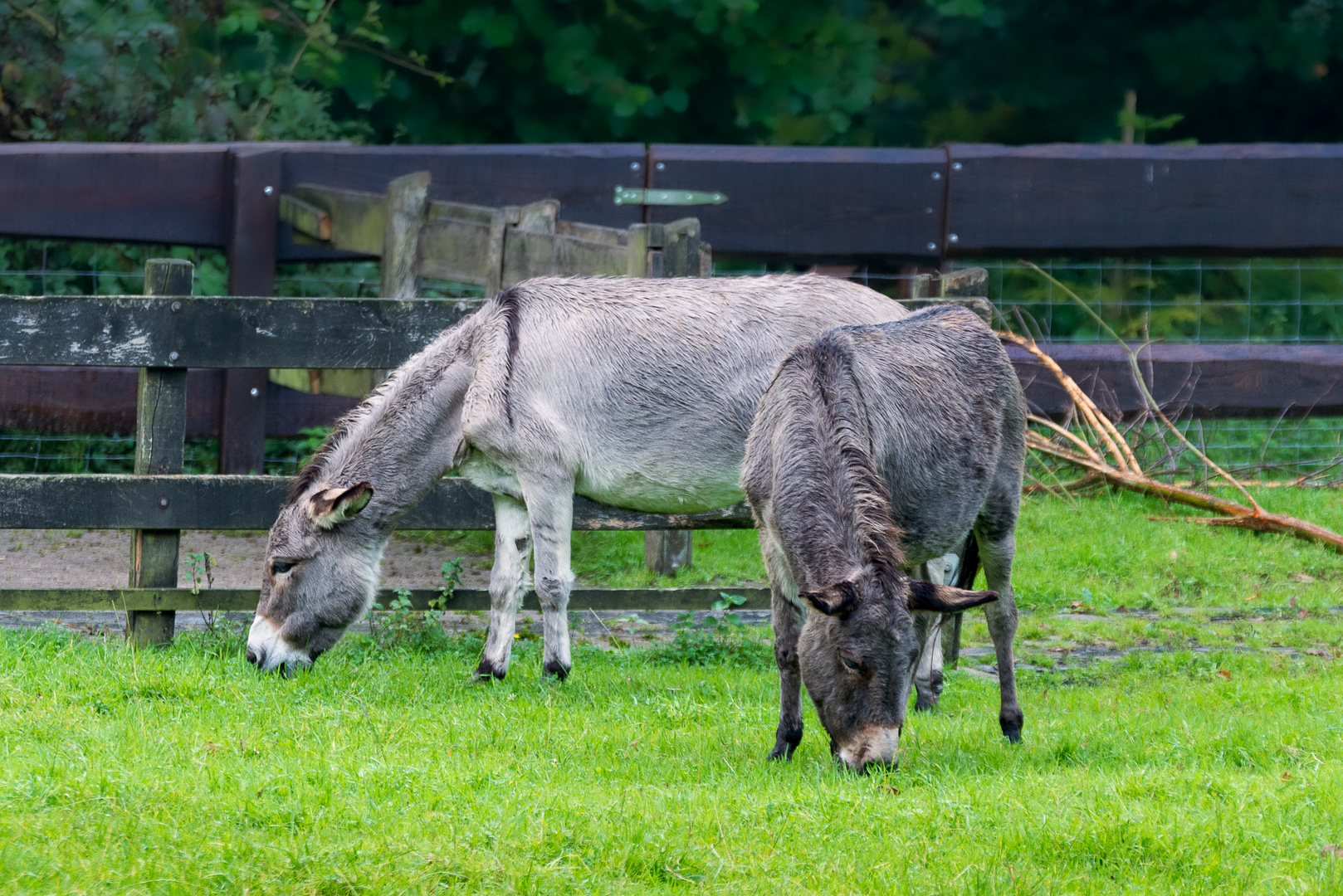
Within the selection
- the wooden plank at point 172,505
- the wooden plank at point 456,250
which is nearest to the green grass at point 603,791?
the wooden plank at point 172,505

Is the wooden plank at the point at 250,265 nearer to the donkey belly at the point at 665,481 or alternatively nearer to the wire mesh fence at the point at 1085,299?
the wire mesh fence at the point at 1085,299

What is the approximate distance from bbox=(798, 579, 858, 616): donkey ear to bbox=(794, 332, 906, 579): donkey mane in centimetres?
17

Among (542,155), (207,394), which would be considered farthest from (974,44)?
(207,394)

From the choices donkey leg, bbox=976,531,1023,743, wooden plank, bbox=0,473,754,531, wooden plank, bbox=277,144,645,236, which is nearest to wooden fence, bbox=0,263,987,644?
wooden plank, bbox=0,473,754,531

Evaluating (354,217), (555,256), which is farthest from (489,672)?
(354,217)

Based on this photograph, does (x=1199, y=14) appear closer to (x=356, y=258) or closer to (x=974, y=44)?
(x=974, y=44)

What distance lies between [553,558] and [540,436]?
0.54 m

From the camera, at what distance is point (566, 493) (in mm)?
6055

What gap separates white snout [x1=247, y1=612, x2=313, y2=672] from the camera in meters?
6.00

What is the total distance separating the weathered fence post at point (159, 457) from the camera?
6.44 m

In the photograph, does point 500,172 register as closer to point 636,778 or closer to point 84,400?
point 84,400

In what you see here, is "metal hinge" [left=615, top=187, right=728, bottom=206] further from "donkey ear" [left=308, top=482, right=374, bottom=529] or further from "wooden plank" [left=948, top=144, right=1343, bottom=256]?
"donkey ear" [left=308, top=482, right=374, bottom=529]

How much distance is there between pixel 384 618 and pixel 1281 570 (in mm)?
5339

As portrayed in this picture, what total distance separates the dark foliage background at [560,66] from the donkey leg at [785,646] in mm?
7041
